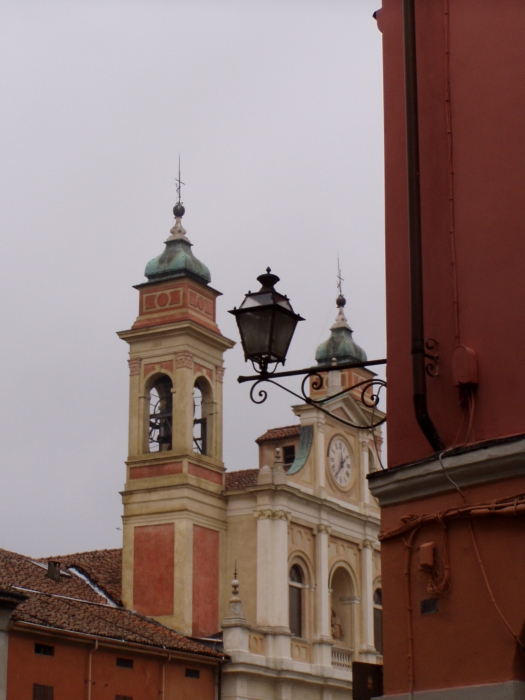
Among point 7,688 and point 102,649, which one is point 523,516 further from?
point 102,649

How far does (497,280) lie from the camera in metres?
7.32

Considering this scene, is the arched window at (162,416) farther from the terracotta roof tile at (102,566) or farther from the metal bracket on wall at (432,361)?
the metal bracket on wall at (432,361)

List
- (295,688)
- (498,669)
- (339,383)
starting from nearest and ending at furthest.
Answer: (498,669)
(295,688)
(339,383)

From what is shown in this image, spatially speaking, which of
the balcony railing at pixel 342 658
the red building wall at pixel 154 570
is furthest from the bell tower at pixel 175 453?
the balcony railing at pixel 342 658

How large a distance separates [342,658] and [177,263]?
11.5 metres

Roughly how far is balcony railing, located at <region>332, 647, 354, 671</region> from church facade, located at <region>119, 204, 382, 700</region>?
1.7 inches

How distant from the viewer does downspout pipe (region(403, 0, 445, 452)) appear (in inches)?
287

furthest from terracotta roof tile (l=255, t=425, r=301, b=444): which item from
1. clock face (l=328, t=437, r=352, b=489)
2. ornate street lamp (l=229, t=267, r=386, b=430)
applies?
ornate street lamp (l=229, t=267, r=386, b=430)

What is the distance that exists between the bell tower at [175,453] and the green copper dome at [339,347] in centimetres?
519

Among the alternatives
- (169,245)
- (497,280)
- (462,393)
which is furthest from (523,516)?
(169,245)

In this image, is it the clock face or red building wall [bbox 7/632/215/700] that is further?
the clock face

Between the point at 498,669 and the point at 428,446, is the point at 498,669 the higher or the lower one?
the lower one

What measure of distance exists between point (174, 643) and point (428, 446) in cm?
2238

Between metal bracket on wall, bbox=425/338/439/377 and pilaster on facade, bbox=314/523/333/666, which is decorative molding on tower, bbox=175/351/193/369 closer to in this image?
pilaster on facade, bbox=314/523/333/666
